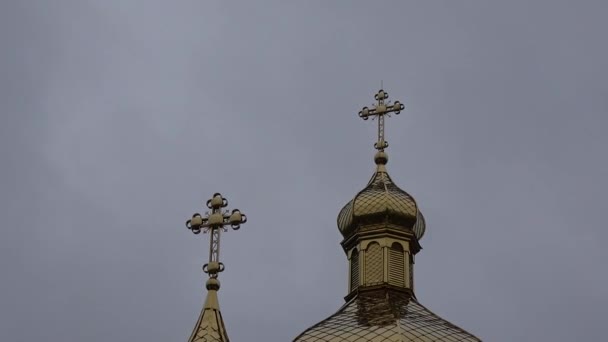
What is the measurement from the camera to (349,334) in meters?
33.1

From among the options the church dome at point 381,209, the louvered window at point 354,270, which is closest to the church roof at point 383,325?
the louvered window at point 354,270

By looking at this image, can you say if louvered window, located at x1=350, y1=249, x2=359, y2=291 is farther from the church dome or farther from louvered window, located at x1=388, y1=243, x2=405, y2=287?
louvered window, located at x1=388, y1=243, x2=405, y2=287

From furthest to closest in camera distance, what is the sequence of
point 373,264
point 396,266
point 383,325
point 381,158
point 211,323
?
point 381,158, point 396,266, point 373,264, point 383,325, point 211,323

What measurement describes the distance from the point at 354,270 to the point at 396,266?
0.99m

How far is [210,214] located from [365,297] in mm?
6508

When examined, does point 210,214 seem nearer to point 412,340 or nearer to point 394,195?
point 412,340

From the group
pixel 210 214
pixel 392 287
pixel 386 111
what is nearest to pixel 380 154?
pixel 386 111

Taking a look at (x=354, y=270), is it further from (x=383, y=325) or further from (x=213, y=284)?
(x=213, y=284)

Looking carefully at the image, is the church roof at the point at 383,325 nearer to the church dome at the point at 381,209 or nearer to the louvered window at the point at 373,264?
the louvered window at the point at 373,264

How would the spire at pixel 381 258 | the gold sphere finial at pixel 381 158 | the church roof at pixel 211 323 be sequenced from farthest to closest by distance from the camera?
the gold sphere finial at pixel 381 158 → the spire at pixel 381 258 → the church roof at pixel 211 323

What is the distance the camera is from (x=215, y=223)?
1155 inches

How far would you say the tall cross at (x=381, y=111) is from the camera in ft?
124

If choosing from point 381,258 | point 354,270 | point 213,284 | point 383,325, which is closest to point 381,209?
point 381,258

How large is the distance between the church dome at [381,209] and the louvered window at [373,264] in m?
0.60
